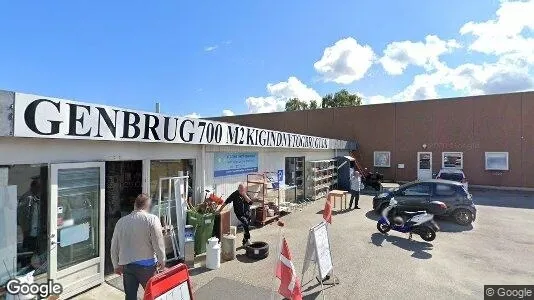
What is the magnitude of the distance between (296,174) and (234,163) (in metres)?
5.30

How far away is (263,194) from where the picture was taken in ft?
32.4

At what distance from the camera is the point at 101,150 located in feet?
18.6

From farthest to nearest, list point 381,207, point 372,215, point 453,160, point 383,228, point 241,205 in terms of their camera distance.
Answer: point 453,160 → point 372,215 → point 381,207 → point 383,228 → point 241,205

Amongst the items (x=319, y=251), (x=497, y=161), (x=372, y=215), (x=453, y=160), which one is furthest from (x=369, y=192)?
(x=319, y=251)

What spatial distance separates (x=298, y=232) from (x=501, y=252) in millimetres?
5020

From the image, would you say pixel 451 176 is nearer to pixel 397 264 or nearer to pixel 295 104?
pixel 397 264

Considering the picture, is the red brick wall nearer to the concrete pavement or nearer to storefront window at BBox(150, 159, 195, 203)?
the concrete pavement

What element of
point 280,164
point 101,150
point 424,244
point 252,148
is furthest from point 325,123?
point 101,150

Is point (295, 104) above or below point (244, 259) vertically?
above

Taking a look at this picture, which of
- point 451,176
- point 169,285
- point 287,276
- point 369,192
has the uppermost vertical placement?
point 451,176

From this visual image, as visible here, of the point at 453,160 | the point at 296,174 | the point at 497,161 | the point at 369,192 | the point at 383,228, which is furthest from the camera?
the point at 453,160

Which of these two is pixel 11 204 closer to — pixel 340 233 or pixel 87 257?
pixel 87 257

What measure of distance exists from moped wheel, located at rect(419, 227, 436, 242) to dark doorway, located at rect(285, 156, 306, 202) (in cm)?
622

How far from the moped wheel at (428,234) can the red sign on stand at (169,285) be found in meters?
6.90
